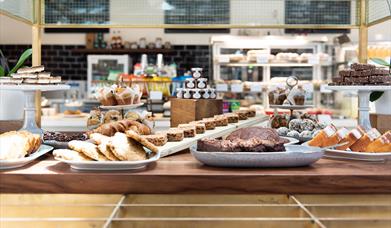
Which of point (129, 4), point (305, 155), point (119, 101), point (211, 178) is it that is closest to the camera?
point (211, 178)

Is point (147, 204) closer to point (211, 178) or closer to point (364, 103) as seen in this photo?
point (211, 178)

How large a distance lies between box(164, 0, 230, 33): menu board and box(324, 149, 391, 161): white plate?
187 centimetres

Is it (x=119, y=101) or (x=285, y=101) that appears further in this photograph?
(x=285, y=101)

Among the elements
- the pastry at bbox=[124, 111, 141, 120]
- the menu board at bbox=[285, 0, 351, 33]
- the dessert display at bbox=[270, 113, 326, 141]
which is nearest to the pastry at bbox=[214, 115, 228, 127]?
the dessert display at bbox=[270, 113, 326, 141]

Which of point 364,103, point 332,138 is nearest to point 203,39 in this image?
point 364,103

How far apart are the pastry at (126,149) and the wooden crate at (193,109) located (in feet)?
4.36

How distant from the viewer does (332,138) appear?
1831 millimetres

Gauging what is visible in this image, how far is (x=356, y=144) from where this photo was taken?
1.83 meters

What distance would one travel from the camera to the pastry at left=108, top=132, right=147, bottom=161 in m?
1.50

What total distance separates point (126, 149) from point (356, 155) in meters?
0.83

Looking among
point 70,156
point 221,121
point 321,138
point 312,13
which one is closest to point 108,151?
point 70,156

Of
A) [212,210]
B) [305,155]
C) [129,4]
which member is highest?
[129,4]

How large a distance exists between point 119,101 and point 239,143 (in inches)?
54.7

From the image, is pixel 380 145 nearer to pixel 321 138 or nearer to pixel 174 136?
pixel 321 138
